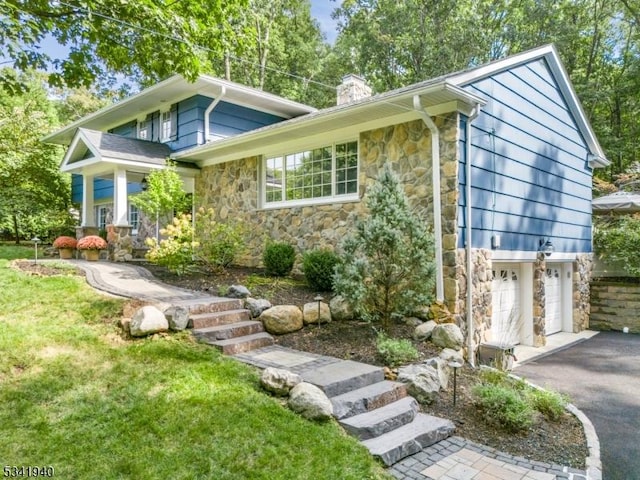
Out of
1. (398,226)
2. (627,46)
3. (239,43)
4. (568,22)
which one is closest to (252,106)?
(239,43)

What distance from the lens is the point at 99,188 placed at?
15.4 m

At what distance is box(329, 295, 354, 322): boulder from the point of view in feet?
20.3

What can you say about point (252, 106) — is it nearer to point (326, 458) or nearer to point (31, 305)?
point (31, 305)

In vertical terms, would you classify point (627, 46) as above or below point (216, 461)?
above

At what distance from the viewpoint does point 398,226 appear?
18.3 feet

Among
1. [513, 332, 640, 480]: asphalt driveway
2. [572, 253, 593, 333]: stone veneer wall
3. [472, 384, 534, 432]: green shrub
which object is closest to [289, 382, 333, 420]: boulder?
[472, 384, 534, 432]: green shrub

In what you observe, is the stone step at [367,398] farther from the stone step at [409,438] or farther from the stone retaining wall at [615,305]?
the stone retaining wall at [615,305]

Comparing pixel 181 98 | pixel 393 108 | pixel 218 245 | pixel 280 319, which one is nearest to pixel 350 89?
pixel 393 108

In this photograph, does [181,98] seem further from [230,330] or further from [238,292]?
[230,330]

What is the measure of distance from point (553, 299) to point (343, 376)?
783 cm

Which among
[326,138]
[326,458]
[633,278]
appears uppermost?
[326,138]

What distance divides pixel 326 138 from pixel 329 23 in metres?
16.3

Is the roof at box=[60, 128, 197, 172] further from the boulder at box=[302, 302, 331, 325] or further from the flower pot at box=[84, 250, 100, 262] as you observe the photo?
the boulder at box=[302, 302, 331, 325]

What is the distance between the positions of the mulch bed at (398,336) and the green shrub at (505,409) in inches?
2.8
